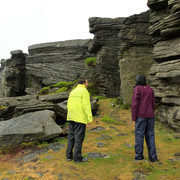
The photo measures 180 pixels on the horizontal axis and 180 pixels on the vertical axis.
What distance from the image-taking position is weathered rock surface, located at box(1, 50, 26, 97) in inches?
1284

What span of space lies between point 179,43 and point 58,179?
7.19 metres

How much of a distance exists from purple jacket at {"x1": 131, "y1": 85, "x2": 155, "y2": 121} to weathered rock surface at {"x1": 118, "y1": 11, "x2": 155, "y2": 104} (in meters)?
8.23

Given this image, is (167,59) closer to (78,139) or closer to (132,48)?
(78,139)

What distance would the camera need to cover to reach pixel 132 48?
1443 cm

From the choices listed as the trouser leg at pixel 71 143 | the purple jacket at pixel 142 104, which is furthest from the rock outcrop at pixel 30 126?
the purple jacket at pixel 142 104

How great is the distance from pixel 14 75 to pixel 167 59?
29989 mm

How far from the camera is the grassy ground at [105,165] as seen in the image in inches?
171

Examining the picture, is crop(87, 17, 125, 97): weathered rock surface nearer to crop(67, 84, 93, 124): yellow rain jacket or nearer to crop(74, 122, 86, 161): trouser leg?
crop(67, 84, 93, 124): yellow rain jacket

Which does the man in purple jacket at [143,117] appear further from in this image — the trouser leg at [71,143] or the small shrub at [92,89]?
the small shrub at [92,89]

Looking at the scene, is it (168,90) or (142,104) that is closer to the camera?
(142,104)

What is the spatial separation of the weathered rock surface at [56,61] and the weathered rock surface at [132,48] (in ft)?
46.6

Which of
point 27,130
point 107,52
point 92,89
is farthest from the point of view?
point 107,52

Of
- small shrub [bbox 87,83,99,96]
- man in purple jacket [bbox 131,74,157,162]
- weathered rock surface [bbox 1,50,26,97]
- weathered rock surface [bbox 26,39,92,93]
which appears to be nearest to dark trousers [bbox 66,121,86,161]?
man in purple jacket [bbox 131,74,157,162]

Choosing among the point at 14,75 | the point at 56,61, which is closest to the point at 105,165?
the point at 56,61
